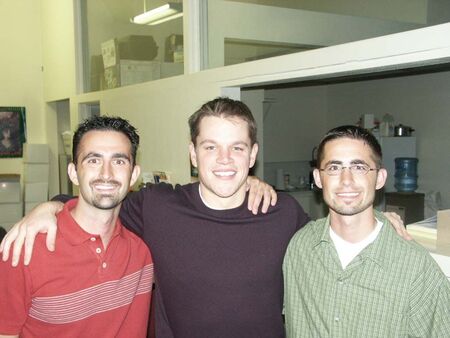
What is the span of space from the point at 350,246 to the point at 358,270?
0.09 metres

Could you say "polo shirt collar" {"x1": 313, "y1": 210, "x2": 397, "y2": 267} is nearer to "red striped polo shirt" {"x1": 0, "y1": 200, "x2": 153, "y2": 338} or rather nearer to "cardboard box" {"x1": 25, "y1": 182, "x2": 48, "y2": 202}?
"red striped polo shirt" {"x1": 0, "y1": 200, "x2": 153, "y2": 338}

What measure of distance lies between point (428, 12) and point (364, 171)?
2.09 metres

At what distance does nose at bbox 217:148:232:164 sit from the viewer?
153cm

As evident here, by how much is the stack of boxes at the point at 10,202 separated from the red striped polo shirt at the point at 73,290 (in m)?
3.69

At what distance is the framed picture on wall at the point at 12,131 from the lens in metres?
5.21

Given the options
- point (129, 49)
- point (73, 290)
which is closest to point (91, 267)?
point (73, 290)

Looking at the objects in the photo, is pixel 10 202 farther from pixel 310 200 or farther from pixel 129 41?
pixel 310 200

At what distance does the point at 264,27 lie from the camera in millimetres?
2762

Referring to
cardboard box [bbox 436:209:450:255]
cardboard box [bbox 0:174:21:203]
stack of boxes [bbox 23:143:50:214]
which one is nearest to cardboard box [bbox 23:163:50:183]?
stack of boxes [bbox 23:143:50:214]

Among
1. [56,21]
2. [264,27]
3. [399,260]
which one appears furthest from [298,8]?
[56,21]

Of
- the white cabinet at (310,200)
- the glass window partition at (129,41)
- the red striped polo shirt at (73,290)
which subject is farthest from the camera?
the white cabinet at (310,200)

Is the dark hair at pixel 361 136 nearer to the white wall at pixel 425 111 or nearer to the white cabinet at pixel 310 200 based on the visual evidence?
the white wall at pixel 425 111

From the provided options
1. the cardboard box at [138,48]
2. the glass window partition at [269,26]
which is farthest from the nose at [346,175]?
the cardboard box at [138,48]

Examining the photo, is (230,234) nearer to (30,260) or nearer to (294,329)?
(294,329)
